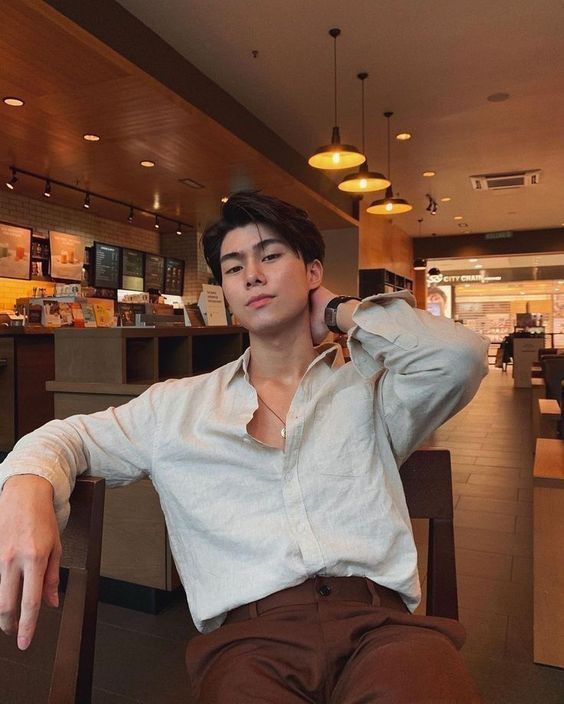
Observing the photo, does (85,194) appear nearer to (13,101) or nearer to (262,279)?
(13,101)

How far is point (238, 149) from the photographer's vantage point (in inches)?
226

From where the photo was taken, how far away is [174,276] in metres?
10.7

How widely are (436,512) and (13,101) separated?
4.71 metres

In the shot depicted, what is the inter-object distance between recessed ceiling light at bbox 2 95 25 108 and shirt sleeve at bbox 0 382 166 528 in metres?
4.17

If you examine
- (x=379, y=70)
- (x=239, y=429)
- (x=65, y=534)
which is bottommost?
(x=65, y=534)

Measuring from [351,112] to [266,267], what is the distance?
5600mm

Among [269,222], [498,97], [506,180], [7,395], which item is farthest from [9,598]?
[506,180]

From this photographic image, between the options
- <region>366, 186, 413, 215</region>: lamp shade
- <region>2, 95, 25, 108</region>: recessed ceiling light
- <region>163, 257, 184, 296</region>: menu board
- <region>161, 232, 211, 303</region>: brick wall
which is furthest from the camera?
<region>161, 232, 211, 303</region>: brick wall

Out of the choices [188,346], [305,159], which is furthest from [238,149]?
[188,346]

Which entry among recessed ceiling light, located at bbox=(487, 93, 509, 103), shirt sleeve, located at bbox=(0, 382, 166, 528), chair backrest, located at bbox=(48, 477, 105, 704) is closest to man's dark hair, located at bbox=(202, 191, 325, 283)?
shirt sleeve, located at bbox=(0, 382, 166, 528)

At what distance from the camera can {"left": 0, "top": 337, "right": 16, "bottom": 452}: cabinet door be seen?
4559 mm

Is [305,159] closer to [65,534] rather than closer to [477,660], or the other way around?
[477,660]

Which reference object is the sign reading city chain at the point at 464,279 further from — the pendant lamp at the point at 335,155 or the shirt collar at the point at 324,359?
the shirt collar at the point at 324,359

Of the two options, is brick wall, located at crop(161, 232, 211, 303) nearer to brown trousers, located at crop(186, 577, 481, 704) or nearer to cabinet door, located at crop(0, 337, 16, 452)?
cabinet door, located at crop(0, 337, 16, 452)
